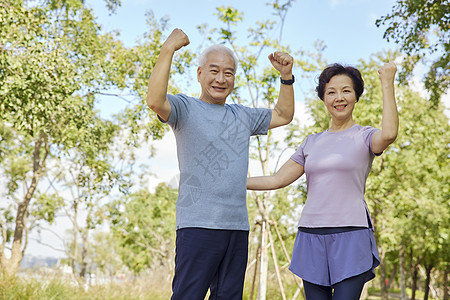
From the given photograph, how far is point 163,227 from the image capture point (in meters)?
23.4

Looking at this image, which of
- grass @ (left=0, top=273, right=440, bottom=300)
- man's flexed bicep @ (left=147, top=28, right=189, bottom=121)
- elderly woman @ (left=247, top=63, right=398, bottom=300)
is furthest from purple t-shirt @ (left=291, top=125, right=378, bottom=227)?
grass @ (left=0, top=273, right=440, bottom=300)

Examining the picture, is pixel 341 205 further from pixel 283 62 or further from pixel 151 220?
pixel 151 220

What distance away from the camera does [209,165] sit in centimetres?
224

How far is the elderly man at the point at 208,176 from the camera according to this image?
7.02 ft

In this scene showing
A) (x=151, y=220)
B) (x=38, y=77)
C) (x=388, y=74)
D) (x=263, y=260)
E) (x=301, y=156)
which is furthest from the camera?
(x=151, y=220)

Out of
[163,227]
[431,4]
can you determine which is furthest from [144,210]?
[431,4]

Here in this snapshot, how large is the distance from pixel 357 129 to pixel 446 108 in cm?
1815

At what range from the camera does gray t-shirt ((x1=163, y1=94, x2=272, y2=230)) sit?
2176 millimetres

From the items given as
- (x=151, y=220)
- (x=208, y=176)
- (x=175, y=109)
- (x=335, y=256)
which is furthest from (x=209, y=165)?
(x=151, y=220)

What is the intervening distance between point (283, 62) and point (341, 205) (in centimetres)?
83

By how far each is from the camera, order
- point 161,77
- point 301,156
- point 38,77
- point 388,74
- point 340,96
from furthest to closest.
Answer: point 38,77 < point 301,156 < point 340,96 < point 388,74 < point 161,77

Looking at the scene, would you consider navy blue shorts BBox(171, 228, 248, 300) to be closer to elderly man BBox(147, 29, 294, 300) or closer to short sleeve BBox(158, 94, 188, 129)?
elderly man BBox(147, 29, 294, 300)

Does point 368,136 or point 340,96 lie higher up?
point 340,96

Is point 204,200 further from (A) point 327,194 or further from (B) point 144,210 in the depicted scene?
(B) point 144,210
